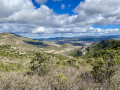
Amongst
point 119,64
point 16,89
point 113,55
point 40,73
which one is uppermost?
point 113,55

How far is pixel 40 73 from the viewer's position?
43.2 feet

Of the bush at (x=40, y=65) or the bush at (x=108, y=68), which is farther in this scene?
the bush at (x=40, y=65)

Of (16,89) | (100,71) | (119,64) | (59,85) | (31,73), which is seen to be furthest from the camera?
(31,73)

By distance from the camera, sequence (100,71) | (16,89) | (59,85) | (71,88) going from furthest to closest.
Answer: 1. (100,71)
2. (59,85)
3. (71,88)
4. (16,89)

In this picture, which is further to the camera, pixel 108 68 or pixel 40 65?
pixel 40 65

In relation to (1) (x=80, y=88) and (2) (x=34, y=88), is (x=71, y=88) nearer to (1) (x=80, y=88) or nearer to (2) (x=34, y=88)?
(1) (x=80, y=88)

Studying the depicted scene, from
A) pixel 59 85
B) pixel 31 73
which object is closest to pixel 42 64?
pixel 31 73

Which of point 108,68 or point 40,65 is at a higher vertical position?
point 108,68

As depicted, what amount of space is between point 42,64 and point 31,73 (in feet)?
6.91

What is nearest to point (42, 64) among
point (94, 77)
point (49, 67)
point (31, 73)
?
point (49, 67)

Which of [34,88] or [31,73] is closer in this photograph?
[34,88]

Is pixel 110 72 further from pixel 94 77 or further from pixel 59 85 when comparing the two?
pixel 59 85

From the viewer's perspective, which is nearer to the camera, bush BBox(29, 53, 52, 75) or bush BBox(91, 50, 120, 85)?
bush BBox(91, 50, 120, 85)

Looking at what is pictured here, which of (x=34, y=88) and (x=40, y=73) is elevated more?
(x=34, y=88)
